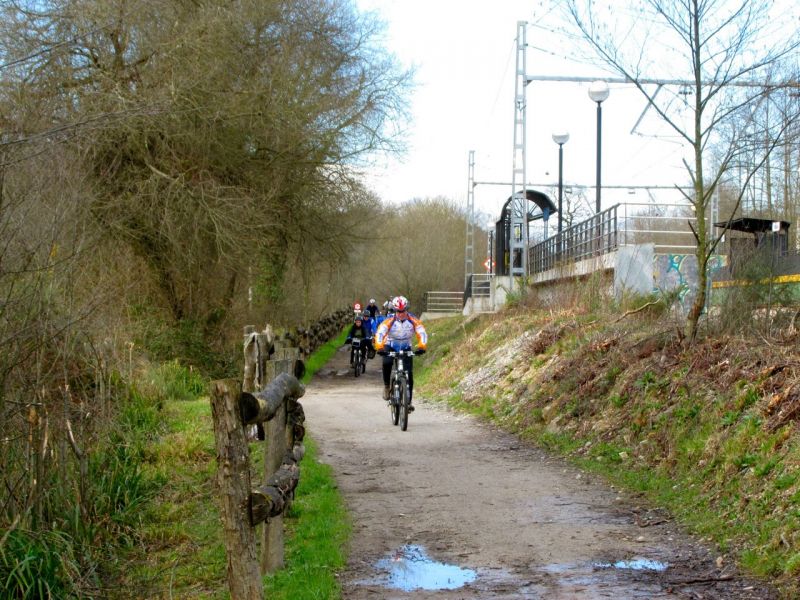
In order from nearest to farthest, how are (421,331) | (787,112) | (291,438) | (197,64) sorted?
(291,438)
(787,112)
(421,331)
(197,64)

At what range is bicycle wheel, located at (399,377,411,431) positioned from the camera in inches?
517

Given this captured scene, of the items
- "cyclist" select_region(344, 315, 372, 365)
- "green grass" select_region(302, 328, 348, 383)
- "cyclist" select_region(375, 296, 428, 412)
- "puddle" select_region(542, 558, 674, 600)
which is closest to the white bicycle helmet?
"cyclist" select_region(375, 296, 428, 412)

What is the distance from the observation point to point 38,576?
607 cm

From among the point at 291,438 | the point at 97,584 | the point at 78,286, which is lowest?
the point at 97,584

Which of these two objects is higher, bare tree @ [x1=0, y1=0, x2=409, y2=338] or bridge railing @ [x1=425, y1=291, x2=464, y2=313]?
bare tree @ [x1=0, y1=0, x2=409, y2=338]

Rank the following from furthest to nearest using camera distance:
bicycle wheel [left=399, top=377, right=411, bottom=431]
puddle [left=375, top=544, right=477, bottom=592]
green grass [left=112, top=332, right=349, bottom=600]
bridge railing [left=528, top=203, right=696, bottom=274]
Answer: bridge railing [left=528, top=203, right=696, bottom=274], bicycle wheel [left=399, top=377, right=411, bottom=431], green grass [left=112, top=332, right=349, bottom=600], puddle [left=375, top=544, right=477, bottom=592]

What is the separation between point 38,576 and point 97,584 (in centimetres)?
47

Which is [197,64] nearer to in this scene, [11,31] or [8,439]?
[11,31]

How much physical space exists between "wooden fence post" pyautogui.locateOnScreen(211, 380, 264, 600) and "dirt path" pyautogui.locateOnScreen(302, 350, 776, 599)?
1.27m

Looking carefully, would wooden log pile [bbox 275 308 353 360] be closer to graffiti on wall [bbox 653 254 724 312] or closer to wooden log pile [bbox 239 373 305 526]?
graffiti on wall [bbox 653 254 724 312]

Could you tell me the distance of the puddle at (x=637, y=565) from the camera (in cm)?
616

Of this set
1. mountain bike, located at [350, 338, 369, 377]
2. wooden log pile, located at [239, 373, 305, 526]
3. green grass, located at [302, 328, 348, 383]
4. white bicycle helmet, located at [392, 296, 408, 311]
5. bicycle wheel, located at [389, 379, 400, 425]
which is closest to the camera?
wooden log pile, located at [239, 373, 305, 526]

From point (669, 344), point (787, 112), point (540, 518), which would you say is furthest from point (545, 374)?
point (540, 518)

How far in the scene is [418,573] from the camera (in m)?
6.21
